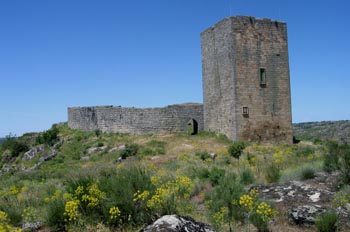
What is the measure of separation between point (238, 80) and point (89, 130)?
15.4 meters

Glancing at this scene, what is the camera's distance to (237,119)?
18172mm

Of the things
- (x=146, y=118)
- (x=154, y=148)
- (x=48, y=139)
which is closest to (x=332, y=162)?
(x=154, y=148)

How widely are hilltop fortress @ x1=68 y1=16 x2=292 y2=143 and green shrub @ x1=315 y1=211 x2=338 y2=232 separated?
44.3 feet

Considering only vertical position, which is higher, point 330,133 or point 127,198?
point 127,198

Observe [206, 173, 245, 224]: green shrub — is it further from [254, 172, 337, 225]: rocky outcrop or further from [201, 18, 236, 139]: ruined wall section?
[201, 18, 236, 139]: ruined wall section

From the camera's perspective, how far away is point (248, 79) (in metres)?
18.5

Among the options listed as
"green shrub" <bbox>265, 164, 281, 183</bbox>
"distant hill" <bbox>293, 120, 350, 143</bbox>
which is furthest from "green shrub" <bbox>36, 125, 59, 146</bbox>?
"green shrub" <bbox>265, 164, 281, 183</bbox>

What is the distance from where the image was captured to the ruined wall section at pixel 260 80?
18328mm

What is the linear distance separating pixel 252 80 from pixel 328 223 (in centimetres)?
1449

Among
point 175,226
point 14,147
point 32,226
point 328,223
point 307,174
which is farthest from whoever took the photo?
point 14,147

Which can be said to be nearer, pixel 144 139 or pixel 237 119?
pixel 237 119

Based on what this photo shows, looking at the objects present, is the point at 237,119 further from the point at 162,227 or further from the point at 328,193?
the point at 162,227

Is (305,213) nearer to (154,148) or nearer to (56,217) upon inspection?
(56,217)

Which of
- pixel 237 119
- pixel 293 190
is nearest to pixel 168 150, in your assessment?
pixel 237 119
